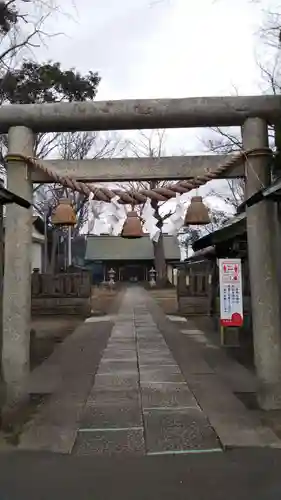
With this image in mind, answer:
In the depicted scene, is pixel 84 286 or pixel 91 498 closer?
pixel 91 498

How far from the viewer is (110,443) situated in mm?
5414

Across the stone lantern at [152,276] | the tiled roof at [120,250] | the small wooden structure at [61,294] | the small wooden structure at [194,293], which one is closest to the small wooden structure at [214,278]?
the small wooden structure at [194,293]

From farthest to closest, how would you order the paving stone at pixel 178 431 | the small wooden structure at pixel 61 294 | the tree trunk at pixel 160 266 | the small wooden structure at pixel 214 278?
1. the tree trunk at pixel 160 266
2. the small wooden structure at pixel 61 294
3. the small wooden structure at pixel 214 278
4. the paving stone at pixel 178 431

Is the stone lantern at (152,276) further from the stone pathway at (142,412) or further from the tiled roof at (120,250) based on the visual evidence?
the stone pathway at (142,412)

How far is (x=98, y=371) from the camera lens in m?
9.17

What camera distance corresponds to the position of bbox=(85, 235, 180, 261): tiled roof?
5584 centimetres

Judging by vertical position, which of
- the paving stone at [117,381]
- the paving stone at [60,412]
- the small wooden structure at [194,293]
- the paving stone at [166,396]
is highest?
the small wooden structure at [194,293]

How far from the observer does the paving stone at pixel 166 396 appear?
6.92 metres

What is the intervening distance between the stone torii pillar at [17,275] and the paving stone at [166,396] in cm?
180

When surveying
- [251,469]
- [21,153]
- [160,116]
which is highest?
[160,116]

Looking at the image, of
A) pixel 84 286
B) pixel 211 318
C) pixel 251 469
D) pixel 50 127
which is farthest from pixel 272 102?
pixel 84 286

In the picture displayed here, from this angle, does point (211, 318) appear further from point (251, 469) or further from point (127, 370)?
point (251, 469)

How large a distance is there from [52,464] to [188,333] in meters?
10.1

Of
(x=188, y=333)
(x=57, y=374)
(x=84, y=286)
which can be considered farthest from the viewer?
(x=84, y=286)
